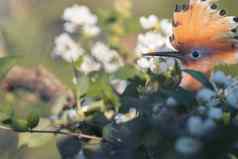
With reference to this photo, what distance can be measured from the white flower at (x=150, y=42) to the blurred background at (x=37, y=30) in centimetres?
19

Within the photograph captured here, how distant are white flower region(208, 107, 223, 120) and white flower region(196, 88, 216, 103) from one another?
0.02 metres

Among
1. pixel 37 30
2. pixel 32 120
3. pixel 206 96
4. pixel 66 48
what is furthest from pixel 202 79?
pixel 37 30

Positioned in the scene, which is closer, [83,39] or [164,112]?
[164,112]

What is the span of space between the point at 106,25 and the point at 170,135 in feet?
2.25

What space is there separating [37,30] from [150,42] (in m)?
0.90

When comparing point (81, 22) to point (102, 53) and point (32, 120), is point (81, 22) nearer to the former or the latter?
point (102, 53)

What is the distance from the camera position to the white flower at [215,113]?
2.18 feet

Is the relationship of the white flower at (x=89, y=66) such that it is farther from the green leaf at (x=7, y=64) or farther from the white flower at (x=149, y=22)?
the green leaf at (x=7, y=64)

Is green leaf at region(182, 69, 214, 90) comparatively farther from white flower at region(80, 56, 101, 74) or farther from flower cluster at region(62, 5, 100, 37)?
flower cluster at region(62, 5, 100, 37)

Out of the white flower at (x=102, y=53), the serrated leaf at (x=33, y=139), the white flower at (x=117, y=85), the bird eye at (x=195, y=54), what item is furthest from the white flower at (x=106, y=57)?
the bird eye at (x=195, y=54)

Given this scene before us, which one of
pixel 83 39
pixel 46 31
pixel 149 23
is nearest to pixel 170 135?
pixel 149 23

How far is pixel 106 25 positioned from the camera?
1.33 m

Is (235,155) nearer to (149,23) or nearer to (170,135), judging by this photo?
(170,135)

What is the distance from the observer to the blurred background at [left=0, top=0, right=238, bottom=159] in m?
1.27
